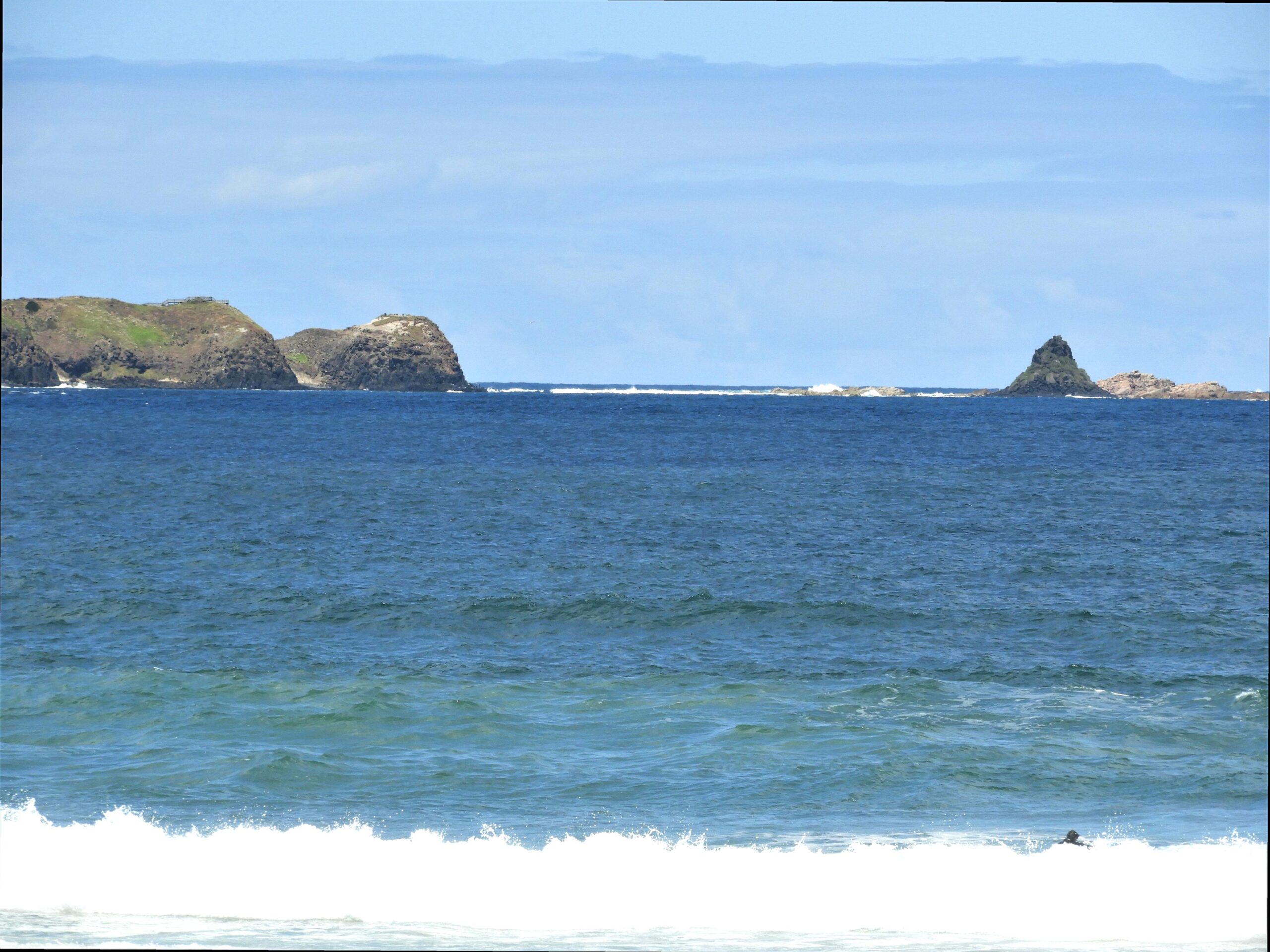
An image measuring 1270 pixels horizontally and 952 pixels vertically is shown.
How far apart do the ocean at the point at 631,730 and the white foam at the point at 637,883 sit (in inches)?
2.5

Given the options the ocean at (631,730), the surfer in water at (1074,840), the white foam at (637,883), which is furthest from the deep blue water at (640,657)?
the surfer in water at (1074,840)

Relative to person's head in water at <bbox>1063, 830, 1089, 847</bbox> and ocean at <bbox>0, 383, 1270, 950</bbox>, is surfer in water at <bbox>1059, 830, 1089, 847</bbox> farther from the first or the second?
ocean at <bbox>0, 383, 1270, 950</bbox>

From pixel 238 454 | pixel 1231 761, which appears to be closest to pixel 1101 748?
pixel 1231 761

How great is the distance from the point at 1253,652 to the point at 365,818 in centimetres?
2181

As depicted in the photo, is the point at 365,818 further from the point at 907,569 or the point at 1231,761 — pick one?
the point at 907,569

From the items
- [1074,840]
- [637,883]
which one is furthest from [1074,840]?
[637,883]

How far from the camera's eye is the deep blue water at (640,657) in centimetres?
2122

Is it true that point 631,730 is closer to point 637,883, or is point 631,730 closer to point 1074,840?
point 637,883

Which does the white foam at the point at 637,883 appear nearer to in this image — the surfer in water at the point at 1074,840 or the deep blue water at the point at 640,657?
the surfer in water at the point at 1074,840

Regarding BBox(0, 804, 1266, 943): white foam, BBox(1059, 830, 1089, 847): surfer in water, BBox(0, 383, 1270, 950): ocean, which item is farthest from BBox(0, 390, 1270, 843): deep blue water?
BBox(1059, 830, 1089, 847): surfer in water

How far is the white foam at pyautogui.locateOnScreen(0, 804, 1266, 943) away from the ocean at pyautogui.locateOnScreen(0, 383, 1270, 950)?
6 centimetres

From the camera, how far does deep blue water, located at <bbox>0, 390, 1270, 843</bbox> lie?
2122 centimetres

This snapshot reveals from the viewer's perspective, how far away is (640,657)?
3083cm

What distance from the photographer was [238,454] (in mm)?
91750
